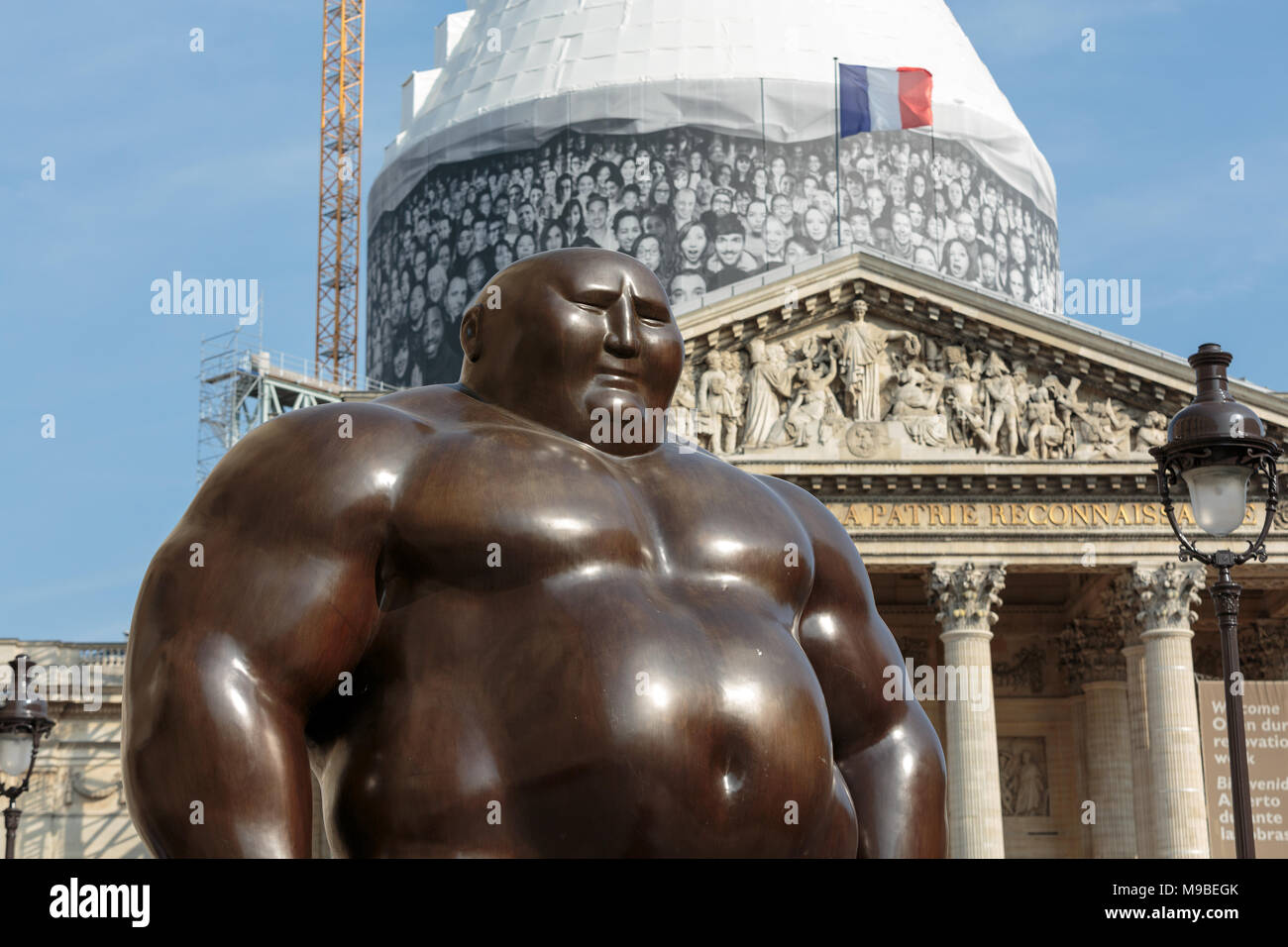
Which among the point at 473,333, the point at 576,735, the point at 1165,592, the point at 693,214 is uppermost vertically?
the point at 693,214

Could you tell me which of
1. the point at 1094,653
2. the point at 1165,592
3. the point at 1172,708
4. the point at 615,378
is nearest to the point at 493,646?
the point at 615,378

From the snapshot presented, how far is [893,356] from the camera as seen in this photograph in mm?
31031

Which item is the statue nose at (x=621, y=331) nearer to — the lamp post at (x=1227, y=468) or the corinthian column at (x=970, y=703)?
the lamp post at (x=1227, y=468)

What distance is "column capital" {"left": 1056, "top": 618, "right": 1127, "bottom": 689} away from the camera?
3400 centimetres

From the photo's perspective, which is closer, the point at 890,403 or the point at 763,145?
the point at 890,403

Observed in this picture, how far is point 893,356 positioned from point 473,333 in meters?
27.8

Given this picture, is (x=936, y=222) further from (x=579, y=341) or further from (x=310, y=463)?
(x=310, y=463)

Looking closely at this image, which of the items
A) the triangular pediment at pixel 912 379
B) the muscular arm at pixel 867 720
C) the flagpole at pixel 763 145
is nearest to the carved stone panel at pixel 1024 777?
the triangular pediment at pixel 912 379

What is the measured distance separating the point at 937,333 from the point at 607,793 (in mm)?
28692

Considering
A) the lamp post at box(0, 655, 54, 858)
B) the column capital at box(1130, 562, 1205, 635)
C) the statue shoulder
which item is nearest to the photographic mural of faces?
the column capital at box(1130, 562, 1205, 635)

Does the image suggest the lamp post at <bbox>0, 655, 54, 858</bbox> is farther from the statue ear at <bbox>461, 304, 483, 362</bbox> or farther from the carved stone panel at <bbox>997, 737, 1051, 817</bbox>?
the carved stone panel at <bbox>997, 737, 1051, 817</bbox>
